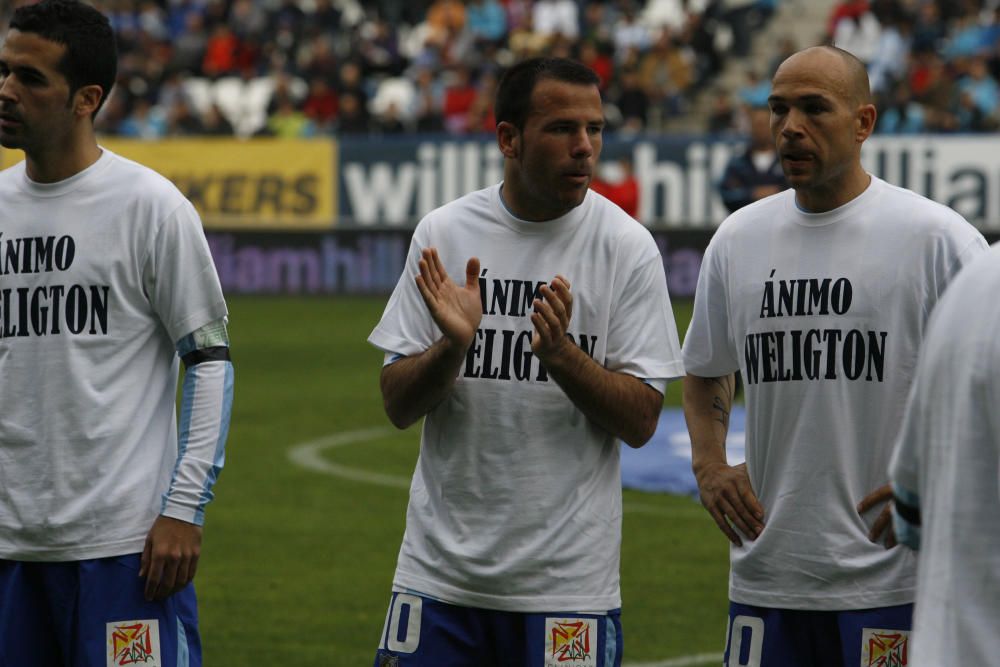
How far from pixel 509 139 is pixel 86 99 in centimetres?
104

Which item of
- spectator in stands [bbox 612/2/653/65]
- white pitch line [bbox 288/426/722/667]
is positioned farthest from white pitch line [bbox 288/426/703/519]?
spectator in stands [bbox 612/2/653/65]

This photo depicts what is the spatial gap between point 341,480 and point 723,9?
1867cm

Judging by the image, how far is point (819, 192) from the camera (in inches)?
166

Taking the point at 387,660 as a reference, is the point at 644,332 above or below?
above

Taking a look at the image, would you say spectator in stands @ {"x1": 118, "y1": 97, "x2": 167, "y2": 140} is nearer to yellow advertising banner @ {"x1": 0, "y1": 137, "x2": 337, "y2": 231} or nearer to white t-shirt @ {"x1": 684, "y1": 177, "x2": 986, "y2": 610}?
yellow advertising banner @ {"x1": 0, "y1": 137, "x2": 337, "y2": 231}

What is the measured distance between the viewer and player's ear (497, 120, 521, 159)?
4.39 meters

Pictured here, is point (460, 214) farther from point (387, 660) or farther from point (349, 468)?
point (349, 468)

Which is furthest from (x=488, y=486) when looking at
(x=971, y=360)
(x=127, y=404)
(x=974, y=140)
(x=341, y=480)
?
(x=974, y=140)

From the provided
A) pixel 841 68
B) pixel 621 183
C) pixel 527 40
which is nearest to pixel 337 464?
pixel 841 68

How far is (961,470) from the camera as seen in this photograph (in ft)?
8.01

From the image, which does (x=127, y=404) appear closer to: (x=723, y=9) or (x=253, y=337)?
(x=253, y=337)

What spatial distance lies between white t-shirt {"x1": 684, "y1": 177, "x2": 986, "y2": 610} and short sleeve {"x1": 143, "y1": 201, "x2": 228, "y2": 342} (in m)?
1.30

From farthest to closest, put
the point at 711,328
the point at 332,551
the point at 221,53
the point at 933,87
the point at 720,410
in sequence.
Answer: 1. the point at 221,53
2. the point at 933,87
3. the point at 332,551
4. the point at 720,410
5. the point at 711,328

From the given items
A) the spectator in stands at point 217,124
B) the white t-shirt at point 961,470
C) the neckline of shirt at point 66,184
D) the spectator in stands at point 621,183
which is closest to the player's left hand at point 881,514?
the white t-shirt at point 961,470
